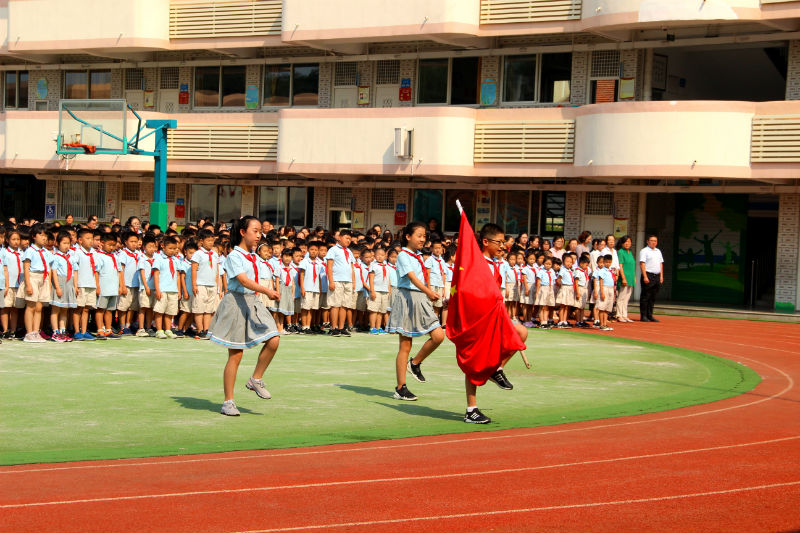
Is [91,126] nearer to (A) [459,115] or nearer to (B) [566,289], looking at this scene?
(A) [459,115]

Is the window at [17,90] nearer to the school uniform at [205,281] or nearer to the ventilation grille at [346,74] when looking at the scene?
the ventilation grille at [346,74]

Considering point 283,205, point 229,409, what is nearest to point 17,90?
point 283,205

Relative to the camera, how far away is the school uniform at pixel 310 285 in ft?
Answer: 63.5

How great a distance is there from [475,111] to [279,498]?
2056 centimetres

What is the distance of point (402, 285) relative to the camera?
1212 centimetres

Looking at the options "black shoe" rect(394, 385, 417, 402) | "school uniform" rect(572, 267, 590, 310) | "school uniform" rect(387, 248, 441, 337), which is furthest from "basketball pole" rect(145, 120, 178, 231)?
"black shoe" rect(394, 385, 417, 402)

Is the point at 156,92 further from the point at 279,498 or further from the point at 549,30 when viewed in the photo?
the point at 279,498

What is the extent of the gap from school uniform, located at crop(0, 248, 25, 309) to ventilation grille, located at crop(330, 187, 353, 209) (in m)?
14.8

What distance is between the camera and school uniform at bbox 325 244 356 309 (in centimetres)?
1931

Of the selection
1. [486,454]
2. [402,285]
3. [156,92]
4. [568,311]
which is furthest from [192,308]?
[156,92]

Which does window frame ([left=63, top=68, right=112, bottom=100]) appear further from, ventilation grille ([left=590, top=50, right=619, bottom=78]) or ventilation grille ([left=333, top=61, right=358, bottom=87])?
ventilation grille ([left=590, top=50, right=619, bottom=78])

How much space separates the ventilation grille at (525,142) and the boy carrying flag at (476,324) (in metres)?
15.9

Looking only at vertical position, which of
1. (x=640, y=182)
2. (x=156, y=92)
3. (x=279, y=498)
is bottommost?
(x=279, y=498)

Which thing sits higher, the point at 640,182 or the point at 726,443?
the point at 640,182
